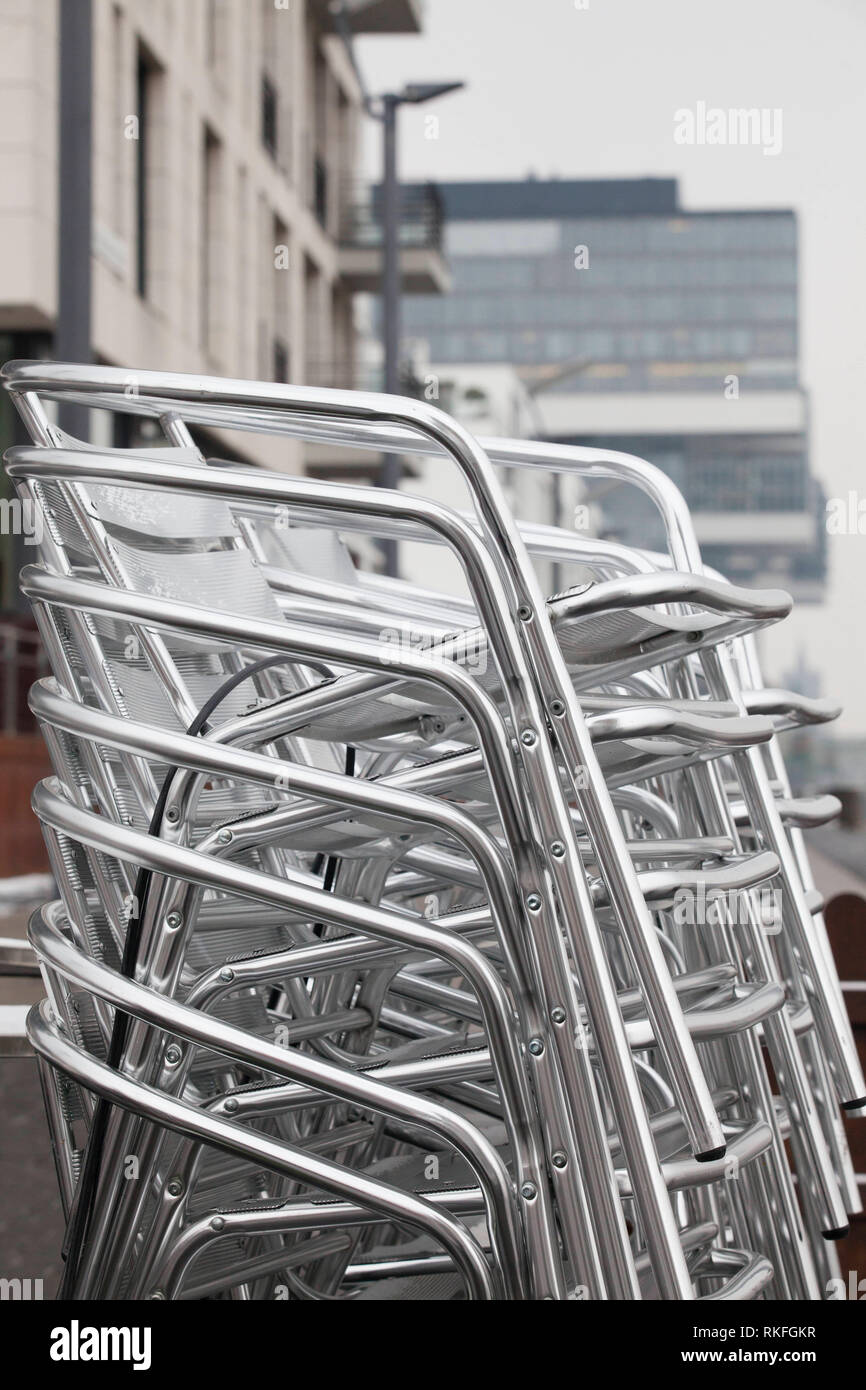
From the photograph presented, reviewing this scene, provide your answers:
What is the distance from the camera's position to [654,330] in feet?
226

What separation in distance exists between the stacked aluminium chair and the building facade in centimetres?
66

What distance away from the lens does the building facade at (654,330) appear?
26.8 m

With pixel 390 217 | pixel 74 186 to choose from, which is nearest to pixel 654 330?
pixel 390 217

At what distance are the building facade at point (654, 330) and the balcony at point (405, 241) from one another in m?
0.62

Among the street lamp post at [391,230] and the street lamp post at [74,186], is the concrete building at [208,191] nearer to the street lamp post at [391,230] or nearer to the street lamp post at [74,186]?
the street lamp post at [391,230]

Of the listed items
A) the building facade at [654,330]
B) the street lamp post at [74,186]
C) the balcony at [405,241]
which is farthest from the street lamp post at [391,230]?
the balcony at [405,241]

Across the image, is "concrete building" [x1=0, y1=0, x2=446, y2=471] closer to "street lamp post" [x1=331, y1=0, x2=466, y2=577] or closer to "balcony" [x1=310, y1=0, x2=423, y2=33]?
"balcony" [x1=310, y1=0, x2=423, y2=33]

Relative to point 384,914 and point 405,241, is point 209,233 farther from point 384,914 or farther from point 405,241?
point 384,914

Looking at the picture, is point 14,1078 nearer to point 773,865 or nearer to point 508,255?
point 773,865

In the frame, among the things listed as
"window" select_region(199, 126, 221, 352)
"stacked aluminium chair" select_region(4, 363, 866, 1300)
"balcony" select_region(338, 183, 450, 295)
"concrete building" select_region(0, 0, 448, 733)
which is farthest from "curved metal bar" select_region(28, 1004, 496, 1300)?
"balcony" select_region(338, 183, 450, 295)

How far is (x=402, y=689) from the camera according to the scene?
1.35 meters

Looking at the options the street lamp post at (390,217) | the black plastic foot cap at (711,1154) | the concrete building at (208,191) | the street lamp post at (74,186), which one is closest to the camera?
the black plastic foot cap at (711,1154)

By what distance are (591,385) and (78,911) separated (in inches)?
1520
